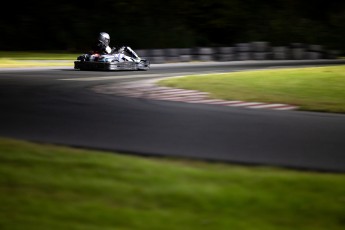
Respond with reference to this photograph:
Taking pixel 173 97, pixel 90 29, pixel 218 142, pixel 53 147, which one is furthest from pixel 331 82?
pixel 90 29

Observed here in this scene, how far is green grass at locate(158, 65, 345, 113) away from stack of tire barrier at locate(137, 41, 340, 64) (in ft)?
29.9

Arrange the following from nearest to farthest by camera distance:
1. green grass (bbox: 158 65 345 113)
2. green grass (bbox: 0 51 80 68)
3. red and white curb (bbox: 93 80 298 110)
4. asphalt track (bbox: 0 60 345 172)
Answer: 1. asphalt track (bbox: 0 60 345 172)
2. red and white curb (bbox: 93 80 298 110)
3. green grass (bbox: 158 65 345 113)
4. green grass (bbox: 0 51 80 68)

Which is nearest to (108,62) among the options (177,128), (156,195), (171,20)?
(177,128)

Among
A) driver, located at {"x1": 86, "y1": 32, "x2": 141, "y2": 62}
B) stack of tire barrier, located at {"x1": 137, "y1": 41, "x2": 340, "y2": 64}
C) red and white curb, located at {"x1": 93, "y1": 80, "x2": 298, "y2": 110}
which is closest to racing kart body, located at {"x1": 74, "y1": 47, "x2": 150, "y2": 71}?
driver, located at {"x1": 86, "y1": 32, "x2": 141, "y2": 62}

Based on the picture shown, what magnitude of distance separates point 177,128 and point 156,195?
12.7ft

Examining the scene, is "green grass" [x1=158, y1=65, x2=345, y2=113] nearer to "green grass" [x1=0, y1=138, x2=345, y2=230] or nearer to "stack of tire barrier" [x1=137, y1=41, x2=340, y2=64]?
"green grass" [x1=0, y1=138, x2=345, y2=230]

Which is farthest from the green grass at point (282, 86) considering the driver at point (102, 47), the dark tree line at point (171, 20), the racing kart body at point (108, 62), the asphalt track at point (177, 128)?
the dark tree line at point (171, 20)

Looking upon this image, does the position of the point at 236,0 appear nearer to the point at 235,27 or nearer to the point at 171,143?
the point at 235,27

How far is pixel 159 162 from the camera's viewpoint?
282 inches

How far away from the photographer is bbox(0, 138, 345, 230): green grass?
17.0 ft

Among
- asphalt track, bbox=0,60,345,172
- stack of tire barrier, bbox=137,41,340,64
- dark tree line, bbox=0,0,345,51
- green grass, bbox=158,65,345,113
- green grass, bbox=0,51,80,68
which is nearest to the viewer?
asphalt track, bbox=0,60,345,172

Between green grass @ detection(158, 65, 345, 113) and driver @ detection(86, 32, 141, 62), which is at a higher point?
driver @ detection(86, 32, 141, 62)

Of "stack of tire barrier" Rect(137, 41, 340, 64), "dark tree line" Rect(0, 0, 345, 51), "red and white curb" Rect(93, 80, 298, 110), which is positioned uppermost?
"dark tree line" Rect(0, 0, 345, 51)

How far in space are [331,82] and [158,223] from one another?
12.5 meters
